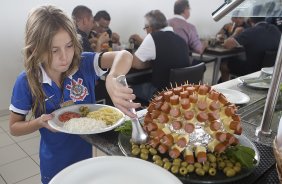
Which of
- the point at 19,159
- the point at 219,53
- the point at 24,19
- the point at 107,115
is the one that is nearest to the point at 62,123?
the point at 107,115

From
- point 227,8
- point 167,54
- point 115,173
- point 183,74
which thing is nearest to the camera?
point 115,173

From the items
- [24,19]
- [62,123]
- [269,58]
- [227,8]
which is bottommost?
[269,58]

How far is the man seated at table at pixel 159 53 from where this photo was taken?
2.40 meters

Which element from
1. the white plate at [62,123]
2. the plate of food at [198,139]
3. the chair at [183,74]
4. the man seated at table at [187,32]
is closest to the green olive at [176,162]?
the plate of food at [198,139]

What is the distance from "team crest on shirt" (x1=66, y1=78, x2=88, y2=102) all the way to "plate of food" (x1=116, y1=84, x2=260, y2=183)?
21.5 inches

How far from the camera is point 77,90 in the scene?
3.94 feet

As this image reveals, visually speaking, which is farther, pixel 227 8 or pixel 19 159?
pixel 19 159

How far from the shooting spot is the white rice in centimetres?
93

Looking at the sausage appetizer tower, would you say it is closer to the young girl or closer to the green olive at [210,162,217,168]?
the green olive at [210,162,217,168]

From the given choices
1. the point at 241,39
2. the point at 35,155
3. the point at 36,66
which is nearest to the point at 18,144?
the point at 35,155

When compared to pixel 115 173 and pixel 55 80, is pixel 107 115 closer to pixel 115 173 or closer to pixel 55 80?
pixel 55 80

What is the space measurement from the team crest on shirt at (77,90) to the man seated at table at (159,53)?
4.33 ft

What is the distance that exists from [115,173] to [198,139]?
250 mm

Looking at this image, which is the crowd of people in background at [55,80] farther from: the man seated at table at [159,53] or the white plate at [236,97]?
the man seated at table at [159,53]
